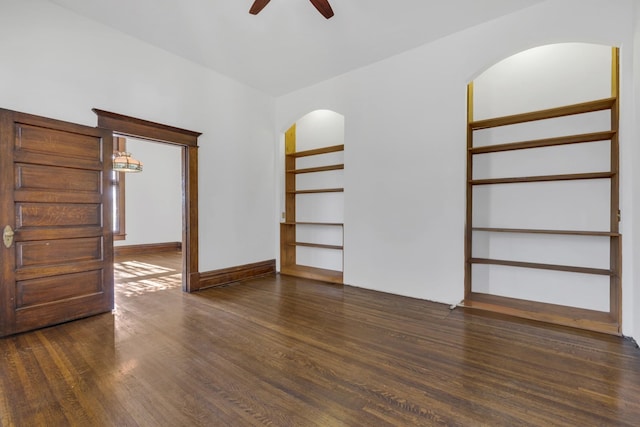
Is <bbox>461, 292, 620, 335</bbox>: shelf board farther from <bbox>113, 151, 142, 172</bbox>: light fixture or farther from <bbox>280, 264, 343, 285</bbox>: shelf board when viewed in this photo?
<bbox>113, 151, 142, 172</bbox>: light fixture

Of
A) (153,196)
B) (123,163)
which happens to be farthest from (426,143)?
(153,196)

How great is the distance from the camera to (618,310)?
9.15 ft

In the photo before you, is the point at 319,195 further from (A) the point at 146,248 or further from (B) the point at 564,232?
(A) the point at 146,248

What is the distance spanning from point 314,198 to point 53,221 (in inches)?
142

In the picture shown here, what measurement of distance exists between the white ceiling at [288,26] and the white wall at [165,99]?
0.25 m

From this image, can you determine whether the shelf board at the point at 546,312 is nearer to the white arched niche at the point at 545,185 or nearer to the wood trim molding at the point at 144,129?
the white arched niche at the point at 545,185

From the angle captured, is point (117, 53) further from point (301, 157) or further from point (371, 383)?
point (371, 383)

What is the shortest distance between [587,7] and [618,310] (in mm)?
2927

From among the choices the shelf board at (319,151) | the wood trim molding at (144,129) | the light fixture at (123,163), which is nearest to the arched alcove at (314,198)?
the shelf board at (319,151)

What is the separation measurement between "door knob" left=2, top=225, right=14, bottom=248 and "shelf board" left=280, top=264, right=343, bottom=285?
11.6ft

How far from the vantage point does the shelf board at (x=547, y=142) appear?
9.69 feet

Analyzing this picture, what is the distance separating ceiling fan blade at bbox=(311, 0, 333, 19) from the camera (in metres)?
2.73

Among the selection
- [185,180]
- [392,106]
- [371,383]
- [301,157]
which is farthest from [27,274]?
[392,106]

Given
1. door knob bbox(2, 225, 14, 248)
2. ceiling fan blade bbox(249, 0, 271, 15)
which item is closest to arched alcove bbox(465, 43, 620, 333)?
ceiling fan blade bbox(249, 0, 271, 15)
